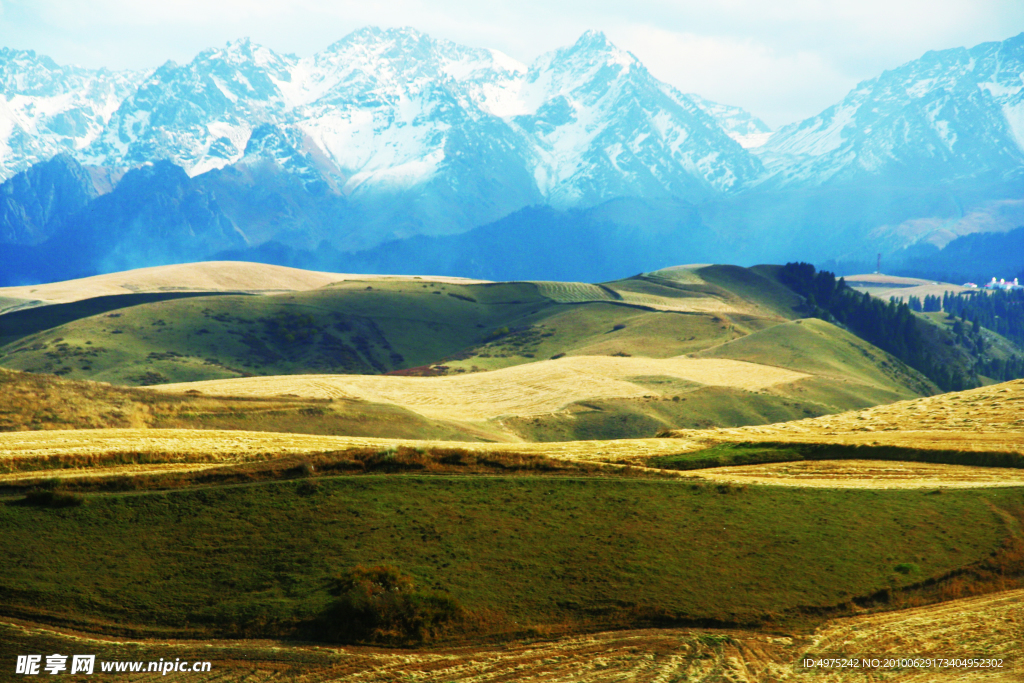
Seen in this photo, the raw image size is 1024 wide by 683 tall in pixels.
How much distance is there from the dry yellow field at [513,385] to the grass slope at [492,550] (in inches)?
3073

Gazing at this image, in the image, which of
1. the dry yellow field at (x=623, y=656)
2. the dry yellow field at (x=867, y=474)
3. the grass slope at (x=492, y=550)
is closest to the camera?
the dry yellow field at (x=623, y=656)

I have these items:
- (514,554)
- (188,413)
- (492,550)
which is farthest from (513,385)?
(514,554)

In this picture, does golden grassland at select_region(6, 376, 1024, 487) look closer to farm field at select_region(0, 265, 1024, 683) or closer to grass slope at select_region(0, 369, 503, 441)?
farm field at select_region(0, 265, 1024, 683)

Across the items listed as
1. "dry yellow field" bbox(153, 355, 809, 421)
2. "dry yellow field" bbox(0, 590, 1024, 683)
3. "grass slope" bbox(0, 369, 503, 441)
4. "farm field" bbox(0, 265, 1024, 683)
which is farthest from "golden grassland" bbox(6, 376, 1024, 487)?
"dry yellow field" bbox(153, 355, 809, 421)

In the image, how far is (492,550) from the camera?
42.1m

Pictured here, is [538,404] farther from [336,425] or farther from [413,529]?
[413,529]

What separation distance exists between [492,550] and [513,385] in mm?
114809

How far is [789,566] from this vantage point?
42.4 metres

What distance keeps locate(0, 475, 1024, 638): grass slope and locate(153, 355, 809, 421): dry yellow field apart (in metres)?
78.1

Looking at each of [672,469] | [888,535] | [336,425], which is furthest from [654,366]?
[888,535]

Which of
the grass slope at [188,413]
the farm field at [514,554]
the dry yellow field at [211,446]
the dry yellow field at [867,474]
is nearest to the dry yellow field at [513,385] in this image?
the grass slope at [188,413]

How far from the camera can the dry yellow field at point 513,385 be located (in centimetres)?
13575

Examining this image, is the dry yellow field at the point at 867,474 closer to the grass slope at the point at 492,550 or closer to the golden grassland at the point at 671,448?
the golden grassland at the point at 671,448

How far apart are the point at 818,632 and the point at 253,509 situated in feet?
90.9
